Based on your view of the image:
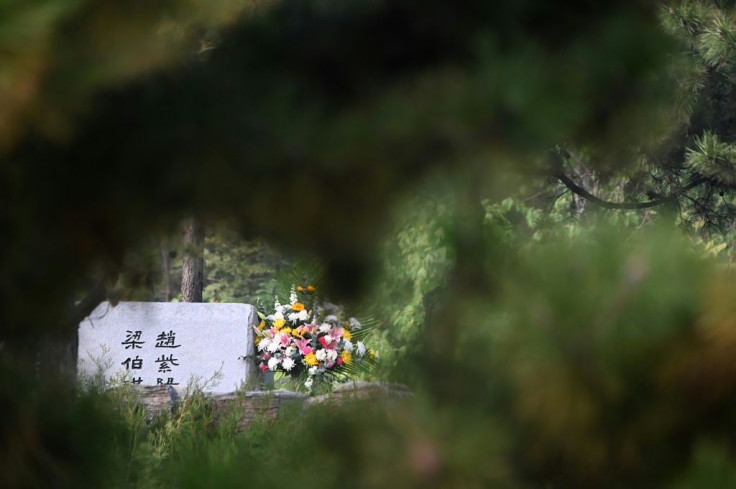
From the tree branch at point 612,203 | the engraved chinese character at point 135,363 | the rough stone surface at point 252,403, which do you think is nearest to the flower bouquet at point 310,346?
the engraved chinese character at point 135,363

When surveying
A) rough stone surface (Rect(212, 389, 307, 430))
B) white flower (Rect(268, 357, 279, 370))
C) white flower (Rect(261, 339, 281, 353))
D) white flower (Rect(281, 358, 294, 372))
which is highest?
white flower (Rect(261, 339, 281, 353))

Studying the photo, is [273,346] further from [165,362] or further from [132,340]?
[132,340]

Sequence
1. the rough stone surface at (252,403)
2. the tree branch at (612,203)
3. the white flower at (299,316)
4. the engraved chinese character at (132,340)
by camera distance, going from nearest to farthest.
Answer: the rough stone surface at (252,403) < the tree branch at (612,203) < the white flower at (299,316) < the engraved chinese character at (132,340)

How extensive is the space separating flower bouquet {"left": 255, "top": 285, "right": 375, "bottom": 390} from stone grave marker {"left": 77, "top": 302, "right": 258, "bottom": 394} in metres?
1.03

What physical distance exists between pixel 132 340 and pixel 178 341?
1.78 ft

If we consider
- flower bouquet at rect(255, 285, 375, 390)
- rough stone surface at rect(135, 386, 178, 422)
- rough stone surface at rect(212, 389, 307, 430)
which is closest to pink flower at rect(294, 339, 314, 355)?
flower bouquet at rect(255, 285, 375, 390)

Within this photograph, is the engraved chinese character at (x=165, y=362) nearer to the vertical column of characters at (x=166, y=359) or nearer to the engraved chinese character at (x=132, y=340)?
A: the vertical column of characters at (x=166, y=359)

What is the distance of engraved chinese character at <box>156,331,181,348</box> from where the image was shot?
456 inches

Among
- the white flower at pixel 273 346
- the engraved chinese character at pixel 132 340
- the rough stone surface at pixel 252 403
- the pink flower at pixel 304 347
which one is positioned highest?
the engraved chinese character at pixel 132 340

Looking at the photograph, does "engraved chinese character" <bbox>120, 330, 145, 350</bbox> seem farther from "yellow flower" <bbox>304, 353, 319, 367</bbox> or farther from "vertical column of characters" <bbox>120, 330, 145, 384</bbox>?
"yellow flower" <bbox>304, 353, 319, 367</bbox>

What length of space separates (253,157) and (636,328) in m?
0.60

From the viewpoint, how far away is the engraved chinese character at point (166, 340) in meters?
11.6

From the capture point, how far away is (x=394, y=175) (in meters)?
1.34

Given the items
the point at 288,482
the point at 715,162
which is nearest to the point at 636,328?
the point at 288,482
